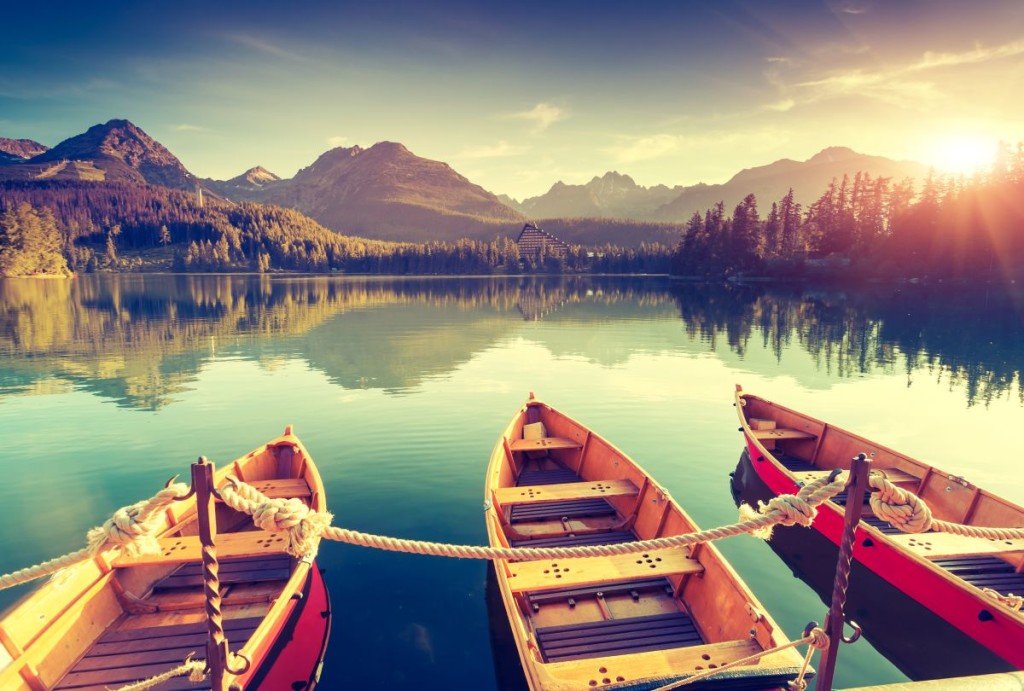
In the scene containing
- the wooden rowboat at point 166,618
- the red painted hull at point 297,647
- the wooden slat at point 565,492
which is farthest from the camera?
the wooden slat at point 565,492

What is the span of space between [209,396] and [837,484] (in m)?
27.2

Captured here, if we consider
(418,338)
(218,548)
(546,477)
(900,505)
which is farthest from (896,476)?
(418,338)

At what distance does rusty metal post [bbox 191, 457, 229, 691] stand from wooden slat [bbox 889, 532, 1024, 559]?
34.9ft

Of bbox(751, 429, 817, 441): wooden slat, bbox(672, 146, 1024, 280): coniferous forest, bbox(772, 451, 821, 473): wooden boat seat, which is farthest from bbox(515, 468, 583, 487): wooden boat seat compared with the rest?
bbox(672, 146, 1024, 280): coniferous forest

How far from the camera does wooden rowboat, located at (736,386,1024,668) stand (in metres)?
7.82

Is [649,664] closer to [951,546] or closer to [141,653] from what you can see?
[141,653]

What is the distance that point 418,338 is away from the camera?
4378cm

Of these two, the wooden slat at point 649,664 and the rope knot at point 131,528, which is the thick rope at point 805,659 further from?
the rope knot at point 131,528

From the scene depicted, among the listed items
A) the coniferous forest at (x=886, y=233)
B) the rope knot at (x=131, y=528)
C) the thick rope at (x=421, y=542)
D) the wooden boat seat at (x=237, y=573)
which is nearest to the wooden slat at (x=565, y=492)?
the wooden boat seat at (x=237, y=573)

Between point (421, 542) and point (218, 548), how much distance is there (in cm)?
600

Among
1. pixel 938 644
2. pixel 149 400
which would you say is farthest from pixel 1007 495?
pixel 149 400

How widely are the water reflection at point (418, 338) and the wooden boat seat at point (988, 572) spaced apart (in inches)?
813

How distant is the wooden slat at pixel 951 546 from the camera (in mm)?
9055

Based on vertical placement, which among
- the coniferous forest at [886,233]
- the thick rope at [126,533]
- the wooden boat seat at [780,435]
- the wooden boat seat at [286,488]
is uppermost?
the coniferous forest at [886,233]
